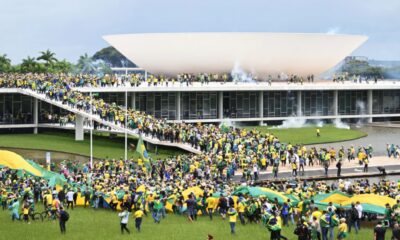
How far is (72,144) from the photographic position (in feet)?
143

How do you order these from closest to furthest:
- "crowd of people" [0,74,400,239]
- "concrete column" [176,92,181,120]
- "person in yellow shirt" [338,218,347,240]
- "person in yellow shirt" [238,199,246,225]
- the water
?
"person in yellow shirt" [338,218,347,240], "crowd of people" [0,74,400,239], "person in yellow shirt" [238,199,246,225], the water, "concrete column" [176,92,181,120]

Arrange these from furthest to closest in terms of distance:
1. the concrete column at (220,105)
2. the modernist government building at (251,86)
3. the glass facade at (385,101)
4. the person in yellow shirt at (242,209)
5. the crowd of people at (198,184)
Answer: the glass facade at (385,101)
the concrete column at (220,105)
the modernist government building at (251,86)
the person in yellow shirt at (242,209)
the crowd of people at (198,184)

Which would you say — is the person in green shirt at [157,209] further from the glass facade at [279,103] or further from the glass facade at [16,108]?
the glass facade at [279,103]

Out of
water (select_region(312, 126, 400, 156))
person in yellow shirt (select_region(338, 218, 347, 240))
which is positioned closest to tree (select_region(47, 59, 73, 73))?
water (select_region(312, 126, 400, 156))

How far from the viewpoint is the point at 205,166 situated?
30.4 meters

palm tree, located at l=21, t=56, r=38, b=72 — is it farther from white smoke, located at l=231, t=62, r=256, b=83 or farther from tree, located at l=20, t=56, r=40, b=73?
white smoke, located at l=231, t=62, r=256, b=83

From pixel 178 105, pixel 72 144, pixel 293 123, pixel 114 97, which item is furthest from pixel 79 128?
pixel 293 123

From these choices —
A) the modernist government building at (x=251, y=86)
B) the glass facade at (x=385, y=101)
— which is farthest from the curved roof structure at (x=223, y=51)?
the glass facade at (x=385, y=101)

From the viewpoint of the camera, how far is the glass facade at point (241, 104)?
5812 cm

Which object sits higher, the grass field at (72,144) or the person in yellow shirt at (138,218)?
the grass field at (72,144)

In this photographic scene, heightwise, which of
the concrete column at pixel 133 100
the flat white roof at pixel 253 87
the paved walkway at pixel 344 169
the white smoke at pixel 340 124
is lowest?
the paved walkway at pixel 344 169

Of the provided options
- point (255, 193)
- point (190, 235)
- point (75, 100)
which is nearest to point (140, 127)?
point (75, 100)

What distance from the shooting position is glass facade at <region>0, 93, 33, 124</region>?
51.0 meters

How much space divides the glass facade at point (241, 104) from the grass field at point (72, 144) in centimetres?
1235
